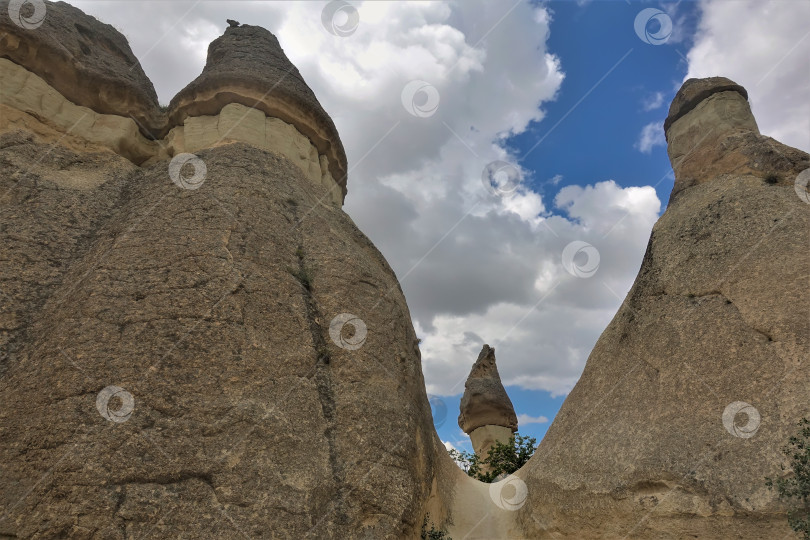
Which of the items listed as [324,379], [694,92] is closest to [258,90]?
[324,379]

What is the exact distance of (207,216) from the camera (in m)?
7.67

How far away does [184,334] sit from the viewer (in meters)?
6.15

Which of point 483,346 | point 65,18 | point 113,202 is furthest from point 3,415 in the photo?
point 483,346

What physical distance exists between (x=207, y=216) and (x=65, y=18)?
21.3 ft

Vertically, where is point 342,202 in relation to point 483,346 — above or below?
below

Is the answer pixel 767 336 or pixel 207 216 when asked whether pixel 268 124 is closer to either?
pixel 207 216

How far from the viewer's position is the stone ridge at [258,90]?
10.7 m

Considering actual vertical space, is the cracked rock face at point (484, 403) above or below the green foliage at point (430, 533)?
above

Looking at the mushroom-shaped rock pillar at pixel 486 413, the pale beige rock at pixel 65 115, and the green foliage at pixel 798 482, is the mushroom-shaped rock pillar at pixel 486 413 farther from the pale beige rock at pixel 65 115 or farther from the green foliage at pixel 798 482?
the pale beige rock at pixel 65 115

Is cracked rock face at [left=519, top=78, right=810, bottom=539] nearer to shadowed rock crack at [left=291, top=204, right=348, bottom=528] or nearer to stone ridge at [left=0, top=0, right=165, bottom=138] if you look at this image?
shadowed rock crack at [left=291, top=204, right=348, bottom=528]

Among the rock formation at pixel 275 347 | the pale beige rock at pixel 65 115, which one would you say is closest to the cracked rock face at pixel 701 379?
the rock formation at pixel 275 347

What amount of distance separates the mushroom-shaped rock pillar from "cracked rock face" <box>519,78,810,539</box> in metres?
13.4

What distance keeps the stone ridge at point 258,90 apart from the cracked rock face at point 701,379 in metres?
7.71

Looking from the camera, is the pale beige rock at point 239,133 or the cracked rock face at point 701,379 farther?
the pale beige rock at point 239,133
